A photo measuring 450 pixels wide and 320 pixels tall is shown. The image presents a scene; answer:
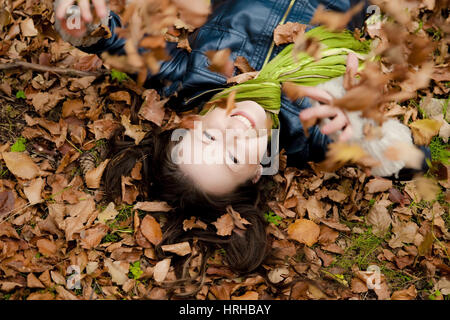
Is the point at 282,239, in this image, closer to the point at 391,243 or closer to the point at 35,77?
the point at 391,243

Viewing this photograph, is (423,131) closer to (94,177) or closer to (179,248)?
(179,248)

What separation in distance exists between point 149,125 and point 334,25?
4.67 ft

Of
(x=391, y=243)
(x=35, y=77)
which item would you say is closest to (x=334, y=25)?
(x=391, y=243)

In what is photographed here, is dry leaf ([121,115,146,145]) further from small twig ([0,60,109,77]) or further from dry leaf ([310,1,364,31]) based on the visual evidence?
dry leaf ([310,1,364,31])

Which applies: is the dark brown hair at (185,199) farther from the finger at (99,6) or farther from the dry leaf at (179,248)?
the finger at (99,6)

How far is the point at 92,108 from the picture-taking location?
2.49m

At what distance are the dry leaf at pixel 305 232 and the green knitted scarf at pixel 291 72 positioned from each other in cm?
70

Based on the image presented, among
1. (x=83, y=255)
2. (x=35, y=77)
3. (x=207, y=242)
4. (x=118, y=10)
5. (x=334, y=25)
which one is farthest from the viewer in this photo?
(x=35, y=77)

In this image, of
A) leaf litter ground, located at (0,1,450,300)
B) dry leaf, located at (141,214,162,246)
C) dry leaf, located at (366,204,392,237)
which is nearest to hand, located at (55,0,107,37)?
leaf litter ground, located at (0,1,450,300)

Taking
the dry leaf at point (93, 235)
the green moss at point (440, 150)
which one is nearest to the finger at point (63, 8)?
the dry leaf at point (93, 235)

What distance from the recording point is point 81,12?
5.71 feet

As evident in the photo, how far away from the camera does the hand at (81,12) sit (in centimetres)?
168

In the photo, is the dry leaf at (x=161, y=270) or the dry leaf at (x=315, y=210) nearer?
the dry leaf at (x=161, y=270)

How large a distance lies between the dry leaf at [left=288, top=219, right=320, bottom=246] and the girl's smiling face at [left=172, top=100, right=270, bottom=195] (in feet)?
1.90
